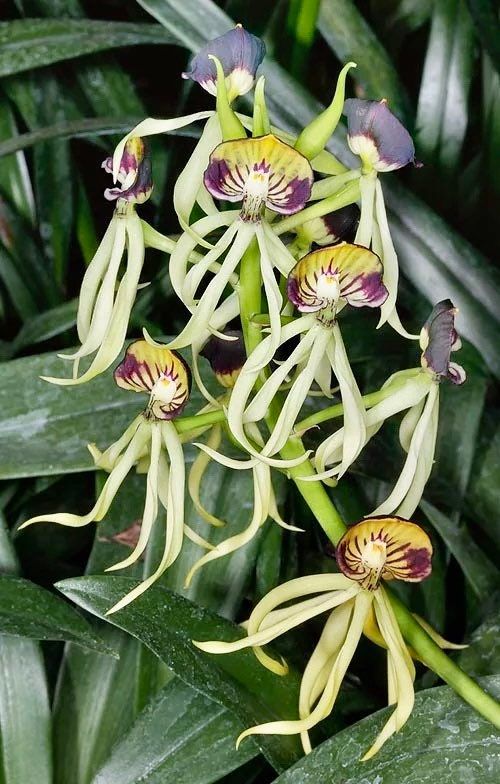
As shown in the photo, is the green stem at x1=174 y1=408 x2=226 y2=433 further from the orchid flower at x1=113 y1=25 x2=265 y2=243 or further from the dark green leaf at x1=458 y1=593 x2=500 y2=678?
the dark green leaf at x1=458 y1=593 x2=500 y2=678

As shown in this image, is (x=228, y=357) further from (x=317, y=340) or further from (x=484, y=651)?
(x=484, y=651)

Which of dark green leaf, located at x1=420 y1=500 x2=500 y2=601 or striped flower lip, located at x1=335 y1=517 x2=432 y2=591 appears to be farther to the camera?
dark green leaf, located at x1=420 y1=500 x2=500 y2=601

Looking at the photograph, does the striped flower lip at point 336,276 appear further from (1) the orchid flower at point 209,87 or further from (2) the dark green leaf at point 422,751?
(2) the dark green leaf at point 422,751

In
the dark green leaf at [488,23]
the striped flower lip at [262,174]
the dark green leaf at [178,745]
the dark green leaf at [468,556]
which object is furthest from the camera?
the dark green leaf at [488,23]

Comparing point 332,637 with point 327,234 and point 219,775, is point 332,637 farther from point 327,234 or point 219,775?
point 327,234

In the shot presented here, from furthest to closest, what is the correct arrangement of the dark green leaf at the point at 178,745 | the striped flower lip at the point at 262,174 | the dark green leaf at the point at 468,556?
the dark green leaf at the point at 468,556 → the dark green leaf at the point at 178,745 → the striped flower lip at the point at 262,174

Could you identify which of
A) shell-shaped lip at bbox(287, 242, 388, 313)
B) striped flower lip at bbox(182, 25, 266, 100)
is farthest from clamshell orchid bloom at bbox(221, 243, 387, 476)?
striped flower lip at bbox(182, 25, 266, 100)

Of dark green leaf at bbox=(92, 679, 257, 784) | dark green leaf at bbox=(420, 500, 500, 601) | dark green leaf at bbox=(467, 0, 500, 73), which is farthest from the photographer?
dark green leaf at bbox=(467, 0, 500, 73)

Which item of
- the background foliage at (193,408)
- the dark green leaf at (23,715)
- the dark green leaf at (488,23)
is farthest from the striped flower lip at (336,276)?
the dark green leaf at (488,23)
